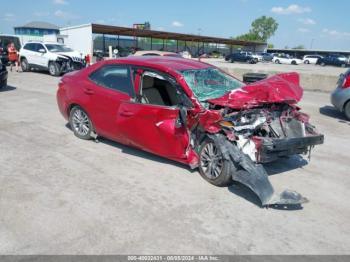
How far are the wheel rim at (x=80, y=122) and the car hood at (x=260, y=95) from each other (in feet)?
8.86

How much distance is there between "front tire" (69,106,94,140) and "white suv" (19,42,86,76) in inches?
479

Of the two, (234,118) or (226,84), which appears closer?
(234,118)

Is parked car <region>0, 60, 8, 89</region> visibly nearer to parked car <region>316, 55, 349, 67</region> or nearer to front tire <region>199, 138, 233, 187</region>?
front tire <region>199, 138, 233, 187</region>

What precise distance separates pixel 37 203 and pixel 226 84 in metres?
3.29

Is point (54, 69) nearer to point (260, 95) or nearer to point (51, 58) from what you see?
point (51, 58)

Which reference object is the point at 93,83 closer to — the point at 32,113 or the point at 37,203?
the point at 37,203

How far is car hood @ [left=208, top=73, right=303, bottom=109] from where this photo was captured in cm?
459

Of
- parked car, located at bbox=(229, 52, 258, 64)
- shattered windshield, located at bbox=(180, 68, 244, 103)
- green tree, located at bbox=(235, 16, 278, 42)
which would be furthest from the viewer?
green tree, located at bbox=(235, 16, 278, 42)

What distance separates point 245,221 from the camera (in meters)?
3.76

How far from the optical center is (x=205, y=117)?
14.8 ft

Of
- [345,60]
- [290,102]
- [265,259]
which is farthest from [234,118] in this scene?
[345,60]

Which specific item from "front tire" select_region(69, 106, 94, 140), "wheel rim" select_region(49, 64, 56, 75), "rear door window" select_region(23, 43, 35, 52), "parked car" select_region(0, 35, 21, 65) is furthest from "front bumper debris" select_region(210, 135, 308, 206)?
"parked car" select_region(0, 35, 21, 65)


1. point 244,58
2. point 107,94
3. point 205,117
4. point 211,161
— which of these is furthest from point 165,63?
point 244,58

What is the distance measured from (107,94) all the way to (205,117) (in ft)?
6.43
